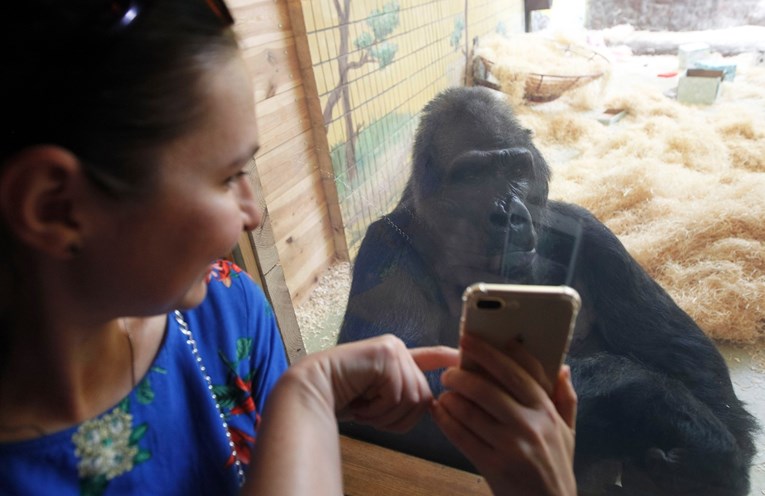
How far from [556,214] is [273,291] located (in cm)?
71

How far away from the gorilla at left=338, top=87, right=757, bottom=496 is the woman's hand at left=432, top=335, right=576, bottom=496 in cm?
41

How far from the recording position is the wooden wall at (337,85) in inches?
46.2

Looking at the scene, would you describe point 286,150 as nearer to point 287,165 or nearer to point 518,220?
point 287,165

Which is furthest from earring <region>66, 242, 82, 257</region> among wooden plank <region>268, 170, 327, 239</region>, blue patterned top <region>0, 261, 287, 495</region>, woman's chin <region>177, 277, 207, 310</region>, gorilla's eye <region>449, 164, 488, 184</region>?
wooden plank <region>268, 170, 327, 239</region>

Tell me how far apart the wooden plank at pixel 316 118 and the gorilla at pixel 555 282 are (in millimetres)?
231

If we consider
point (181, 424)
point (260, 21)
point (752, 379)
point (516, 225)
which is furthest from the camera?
point (260, 21)

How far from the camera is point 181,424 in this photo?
64cm

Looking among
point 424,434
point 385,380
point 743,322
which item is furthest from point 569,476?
point 743,322

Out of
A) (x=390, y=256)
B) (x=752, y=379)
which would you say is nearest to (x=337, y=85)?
Result: (x=390, y=256)

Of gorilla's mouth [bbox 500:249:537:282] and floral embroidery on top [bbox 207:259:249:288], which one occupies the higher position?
floral embroidery on top [bbox 207:259:249:288]

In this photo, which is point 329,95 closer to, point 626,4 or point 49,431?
point 626,4

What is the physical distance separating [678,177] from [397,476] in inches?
37.0

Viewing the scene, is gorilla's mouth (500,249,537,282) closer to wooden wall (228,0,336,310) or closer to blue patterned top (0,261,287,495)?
blue patterned top (0,261,287,495)

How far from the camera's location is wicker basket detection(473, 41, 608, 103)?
3.66ft
